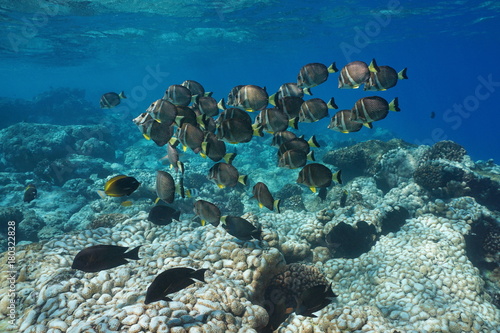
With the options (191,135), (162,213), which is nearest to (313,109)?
(191,135)

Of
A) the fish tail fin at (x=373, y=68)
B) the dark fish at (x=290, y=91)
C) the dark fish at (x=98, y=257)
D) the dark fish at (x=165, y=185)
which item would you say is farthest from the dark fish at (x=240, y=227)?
the fish tail fin at (x=373, y=68)

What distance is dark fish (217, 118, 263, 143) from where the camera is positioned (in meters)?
4.15

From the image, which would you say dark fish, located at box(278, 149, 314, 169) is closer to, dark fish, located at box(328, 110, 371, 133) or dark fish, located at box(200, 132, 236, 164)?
dark fish, located at box(328, 110, 371, 133)

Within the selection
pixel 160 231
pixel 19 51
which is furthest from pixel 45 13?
pixel 160 231

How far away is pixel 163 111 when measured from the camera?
4.11m

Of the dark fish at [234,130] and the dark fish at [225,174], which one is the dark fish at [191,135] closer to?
the dark fish at [234,130]

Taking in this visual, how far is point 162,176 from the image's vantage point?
406 cm

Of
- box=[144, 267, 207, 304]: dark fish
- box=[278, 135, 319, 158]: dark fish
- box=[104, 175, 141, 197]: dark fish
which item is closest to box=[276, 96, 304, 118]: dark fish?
box=[278, 135, 319, 158]: dark fish

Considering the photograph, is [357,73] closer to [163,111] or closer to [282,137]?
[282,137]

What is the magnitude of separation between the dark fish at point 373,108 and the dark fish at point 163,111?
286 cm

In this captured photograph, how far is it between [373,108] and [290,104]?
50.8 inches

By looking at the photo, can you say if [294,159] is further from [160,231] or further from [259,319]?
[160,231]

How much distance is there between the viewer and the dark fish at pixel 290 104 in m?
4.65

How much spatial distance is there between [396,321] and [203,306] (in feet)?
13.6
